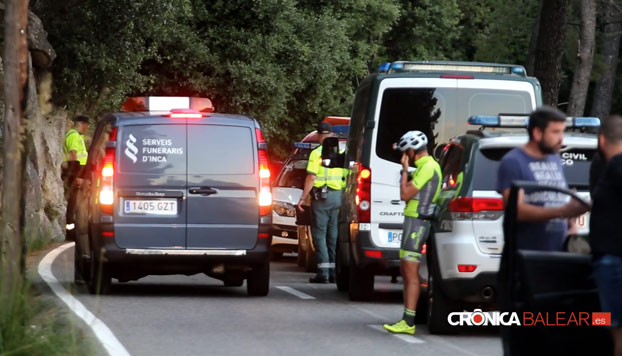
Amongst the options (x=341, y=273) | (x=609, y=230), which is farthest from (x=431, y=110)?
(x=609, y=230)

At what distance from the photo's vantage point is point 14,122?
11469 mm

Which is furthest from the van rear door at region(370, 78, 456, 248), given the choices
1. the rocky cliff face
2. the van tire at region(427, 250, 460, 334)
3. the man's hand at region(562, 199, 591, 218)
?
the rocky cliff face

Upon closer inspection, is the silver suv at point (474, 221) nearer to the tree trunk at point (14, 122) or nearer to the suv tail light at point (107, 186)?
the tree trunk at point (14, 122)

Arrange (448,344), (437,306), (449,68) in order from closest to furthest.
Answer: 1. (448,344)
2. (437,306)
3. (449,68)

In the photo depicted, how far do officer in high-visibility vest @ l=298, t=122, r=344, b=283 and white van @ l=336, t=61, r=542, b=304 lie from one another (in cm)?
318

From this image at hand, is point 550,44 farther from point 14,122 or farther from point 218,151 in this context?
point 14,122

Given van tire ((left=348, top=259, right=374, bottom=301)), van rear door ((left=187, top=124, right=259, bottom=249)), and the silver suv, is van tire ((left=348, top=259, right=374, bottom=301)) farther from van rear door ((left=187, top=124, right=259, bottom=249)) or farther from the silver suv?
the silver suv

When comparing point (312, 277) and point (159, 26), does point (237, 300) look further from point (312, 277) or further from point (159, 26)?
point (159, 26)

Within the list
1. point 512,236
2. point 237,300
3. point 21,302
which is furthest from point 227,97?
point 512,236

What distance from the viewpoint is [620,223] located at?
7820 mm

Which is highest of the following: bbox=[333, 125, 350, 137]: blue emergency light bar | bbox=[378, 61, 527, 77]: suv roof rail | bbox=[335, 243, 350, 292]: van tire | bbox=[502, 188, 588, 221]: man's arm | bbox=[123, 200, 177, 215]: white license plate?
bbox=[378, 61, 527, 77]: suv roof rail

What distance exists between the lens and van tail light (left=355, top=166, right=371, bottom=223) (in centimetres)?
1520

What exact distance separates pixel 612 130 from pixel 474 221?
12.4 ft

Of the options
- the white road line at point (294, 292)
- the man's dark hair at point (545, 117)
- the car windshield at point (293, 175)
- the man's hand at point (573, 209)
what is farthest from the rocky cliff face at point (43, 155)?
the man's hand at point (573, 209)
